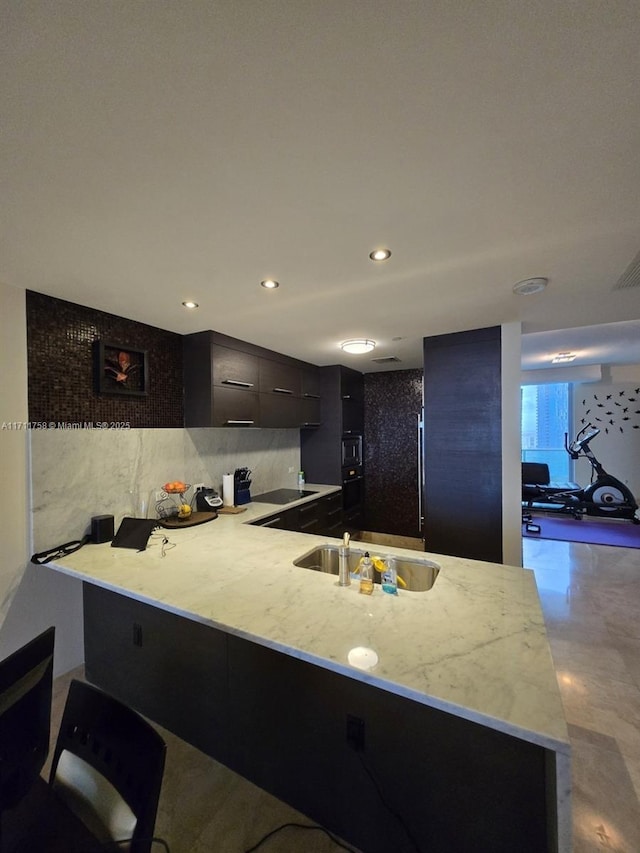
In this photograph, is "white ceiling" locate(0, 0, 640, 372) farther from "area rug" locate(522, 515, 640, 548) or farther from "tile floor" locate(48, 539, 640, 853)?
"area rug" locate(522, 515, 640, 548)

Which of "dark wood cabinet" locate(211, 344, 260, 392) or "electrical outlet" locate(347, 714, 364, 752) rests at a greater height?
"dark wood cabinet" locate(211, 344, 260, 392)

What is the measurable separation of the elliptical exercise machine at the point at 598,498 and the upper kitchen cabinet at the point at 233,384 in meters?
5.12

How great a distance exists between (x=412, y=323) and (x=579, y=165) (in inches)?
62.1

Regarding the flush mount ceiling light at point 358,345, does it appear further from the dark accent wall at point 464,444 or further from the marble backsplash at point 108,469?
the marble backsplash at point 108,469

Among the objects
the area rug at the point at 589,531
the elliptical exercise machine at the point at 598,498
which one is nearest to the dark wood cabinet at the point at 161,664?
the area rug at the point at 589,531

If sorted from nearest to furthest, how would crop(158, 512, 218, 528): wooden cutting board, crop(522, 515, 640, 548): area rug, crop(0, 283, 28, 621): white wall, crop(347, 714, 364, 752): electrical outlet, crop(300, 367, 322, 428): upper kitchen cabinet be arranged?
1. crop(347, 714, 364, 752): electrical outlet
2. crop(0, 283, 28, 621): white wall
3. crop(158, 512, 218, 528): wooden cutting board
4. crop(300, 367, 322, 428): upper kitchen cabinet
5. crop(522, 515, 640, 548): area rug

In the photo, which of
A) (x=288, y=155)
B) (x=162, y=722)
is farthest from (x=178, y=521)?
(x=288, y=155)

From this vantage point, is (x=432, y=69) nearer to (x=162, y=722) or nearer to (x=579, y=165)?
(x=579, y=165)

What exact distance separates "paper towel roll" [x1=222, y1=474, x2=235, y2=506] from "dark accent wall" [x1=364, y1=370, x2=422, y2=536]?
2.15m

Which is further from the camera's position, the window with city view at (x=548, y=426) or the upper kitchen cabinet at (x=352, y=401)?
the window with city view at (x=548, y=426)

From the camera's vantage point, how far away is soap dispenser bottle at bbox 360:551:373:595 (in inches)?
54.1

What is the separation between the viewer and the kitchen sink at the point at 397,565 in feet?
5.41

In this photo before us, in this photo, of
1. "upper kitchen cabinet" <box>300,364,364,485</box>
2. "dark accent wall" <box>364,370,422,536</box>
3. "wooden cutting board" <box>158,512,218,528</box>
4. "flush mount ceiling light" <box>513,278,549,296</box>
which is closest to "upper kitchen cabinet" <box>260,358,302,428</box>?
"upper kitchen cabinet" <box>300,364,364,485</box>

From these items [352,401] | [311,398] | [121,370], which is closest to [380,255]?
[121,370]
